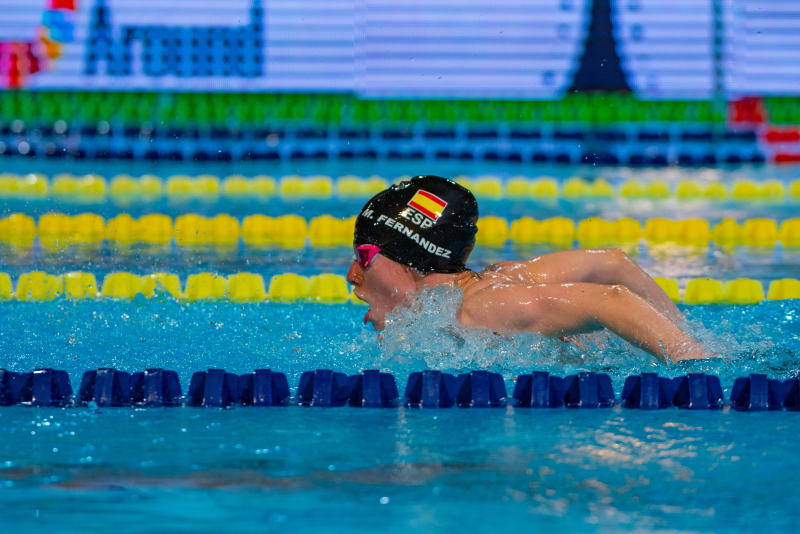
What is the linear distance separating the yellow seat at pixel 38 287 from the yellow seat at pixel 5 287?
4 cm

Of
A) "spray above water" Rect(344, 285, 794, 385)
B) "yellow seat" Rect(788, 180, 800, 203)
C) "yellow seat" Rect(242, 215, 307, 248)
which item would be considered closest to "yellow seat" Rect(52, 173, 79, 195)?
"yellow seat" Rect(242, 215, 307, 248)

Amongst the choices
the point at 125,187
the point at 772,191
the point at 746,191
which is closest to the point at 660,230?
the point at 746,191

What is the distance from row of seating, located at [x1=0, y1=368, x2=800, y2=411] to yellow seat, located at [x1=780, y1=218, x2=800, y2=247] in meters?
3.73

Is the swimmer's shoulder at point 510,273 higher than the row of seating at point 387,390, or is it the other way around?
the swimmer's shoulder at point 510,273

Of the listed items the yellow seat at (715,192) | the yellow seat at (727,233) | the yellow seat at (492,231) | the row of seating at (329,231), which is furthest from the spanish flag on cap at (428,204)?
the yellow seat at (715,192)

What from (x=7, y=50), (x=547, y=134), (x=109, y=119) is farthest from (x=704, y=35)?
(x=7, y=50)

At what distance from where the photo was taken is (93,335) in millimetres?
3525

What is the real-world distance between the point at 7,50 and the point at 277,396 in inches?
402

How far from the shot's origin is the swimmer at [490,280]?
2502 mm

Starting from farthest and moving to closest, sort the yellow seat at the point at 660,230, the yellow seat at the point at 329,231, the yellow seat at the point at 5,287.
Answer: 1. the yellow seat at the point at 660,230
2. the yellow seat at the point at 329,231
3. the yellow seat at the point at 5,287

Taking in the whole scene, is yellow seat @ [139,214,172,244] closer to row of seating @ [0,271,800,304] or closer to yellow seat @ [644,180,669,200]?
row of seating @ [0,271,800,304]

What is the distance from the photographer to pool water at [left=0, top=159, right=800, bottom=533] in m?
1.79

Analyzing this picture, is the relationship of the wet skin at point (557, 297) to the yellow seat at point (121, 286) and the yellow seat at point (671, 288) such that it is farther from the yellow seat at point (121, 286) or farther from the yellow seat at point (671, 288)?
the yellow seat at point (121, 286)

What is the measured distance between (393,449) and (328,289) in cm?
225
